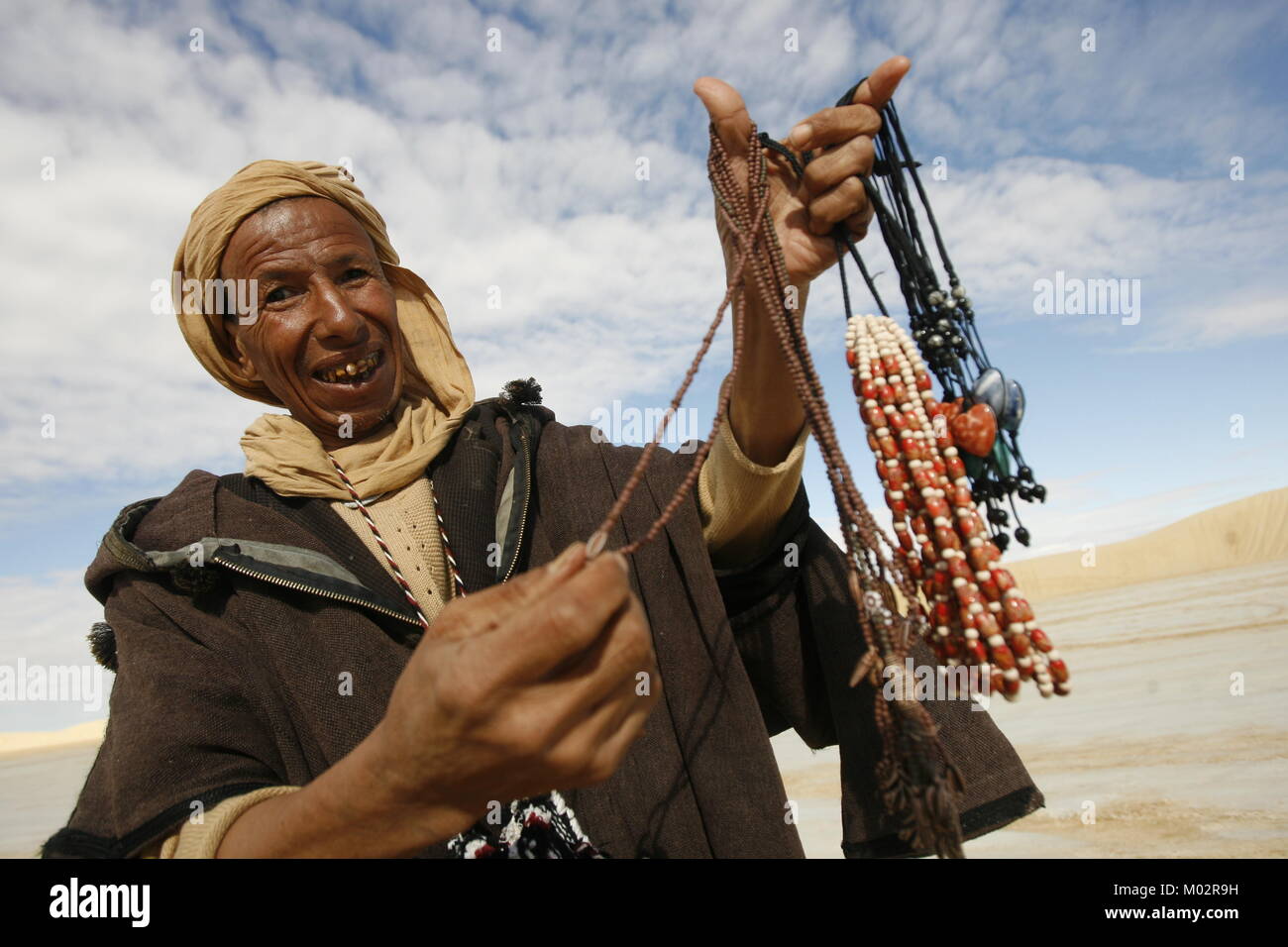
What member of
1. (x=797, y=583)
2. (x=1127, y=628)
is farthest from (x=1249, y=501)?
(x=797, y=583)

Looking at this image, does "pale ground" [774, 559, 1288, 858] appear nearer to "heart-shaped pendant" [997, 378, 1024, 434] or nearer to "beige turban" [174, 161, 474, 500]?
"heart-shaped pendant" [997, 378, 1024, 434]

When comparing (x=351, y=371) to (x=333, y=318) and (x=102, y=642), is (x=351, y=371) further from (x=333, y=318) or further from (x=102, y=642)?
A: (x=102, y=642)

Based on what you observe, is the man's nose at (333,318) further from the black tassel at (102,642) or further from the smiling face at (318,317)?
the black tassel at (102,642)

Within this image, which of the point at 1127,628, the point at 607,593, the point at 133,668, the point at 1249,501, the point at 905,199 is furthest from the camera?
the point at 1249,501

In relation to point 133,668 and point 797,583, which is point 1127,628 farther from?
point 133,668

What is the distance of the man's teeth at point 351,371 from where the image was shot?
248 centimetres

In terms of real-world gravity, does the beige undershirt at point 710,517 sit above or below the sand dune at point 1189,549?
below

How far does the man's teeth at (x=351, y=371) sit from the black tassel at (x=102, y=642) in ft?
3.10

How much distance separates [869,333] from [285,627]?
5.42ft

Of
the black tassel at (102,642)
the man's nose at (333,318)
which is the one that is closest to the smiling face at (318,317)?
the man's nose at (333,318)

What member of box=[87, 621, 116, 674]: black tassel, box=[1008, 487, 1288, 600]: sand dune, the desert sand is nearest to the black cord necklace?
box=[87, 621, 116, 674]: black tassel

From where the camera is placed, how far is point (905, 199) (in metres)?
1.74

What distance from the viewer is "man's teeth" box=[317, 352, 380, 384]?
248 cm

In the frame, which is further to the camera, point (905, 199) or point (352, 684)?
point (352, 684)
